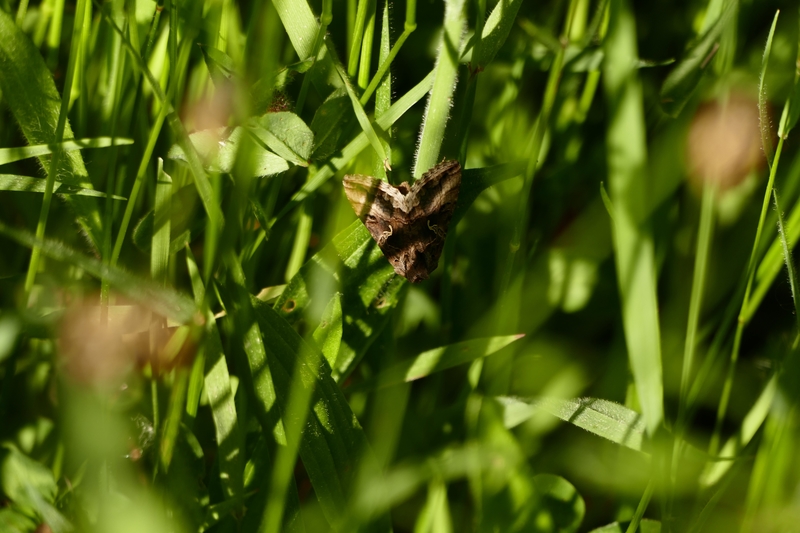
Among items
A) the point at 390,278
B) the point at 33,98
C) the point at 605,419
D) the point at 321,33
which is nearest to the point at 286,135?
the point at 321,33

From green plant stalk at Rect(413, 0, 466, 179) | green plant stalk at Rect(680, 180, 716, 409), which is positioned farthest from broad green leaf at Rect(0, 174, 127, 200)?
green plant stalk at Rect(680, 180, 716, 409)

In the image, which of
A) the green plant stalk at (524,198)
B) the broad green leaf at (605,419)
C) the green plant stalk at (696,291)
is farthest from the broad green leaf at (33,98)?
the green plant stalk at (696,291)

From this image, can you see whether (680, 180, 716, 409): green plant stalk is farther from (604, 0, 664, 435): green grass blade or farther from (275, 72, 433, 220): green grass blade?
(275, 72, 433, 220): green grass blade

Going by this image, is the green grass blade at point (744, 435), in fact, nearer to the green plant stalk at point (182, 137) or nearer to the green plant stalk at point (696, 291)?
the green plant stalk at point (696, 291)

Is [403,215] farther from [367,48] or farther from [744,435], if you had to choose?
[744,435]

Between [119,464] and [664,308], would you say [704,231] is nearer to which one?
[664,308]

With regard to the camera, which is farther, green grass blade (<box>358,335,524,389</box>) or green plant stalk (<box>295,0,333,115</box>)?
green grass blade (<box>358,335,524,389</box>)
